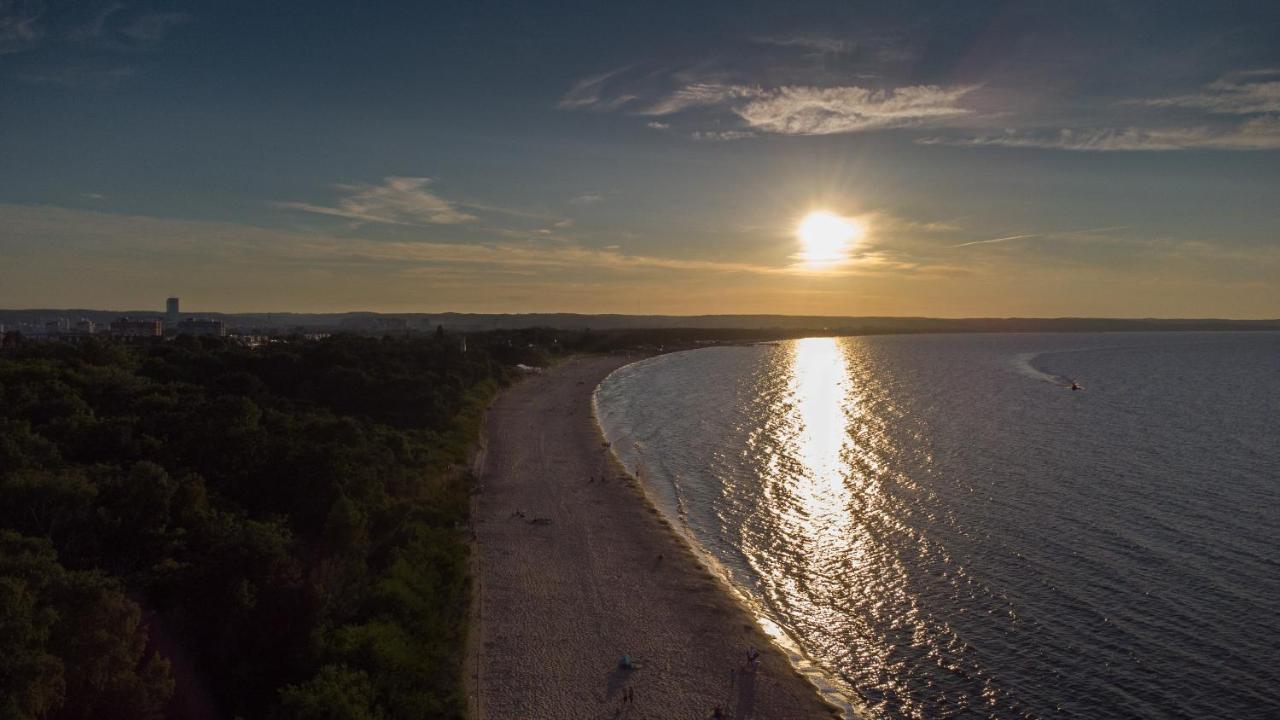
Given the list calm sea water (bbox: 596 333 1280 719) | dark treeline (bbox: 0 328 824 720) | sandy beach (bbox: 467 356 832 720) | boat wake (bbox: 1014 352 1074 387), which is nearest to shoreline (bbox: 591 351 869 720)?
calm sea water (bbox: 596 333 1280 719)

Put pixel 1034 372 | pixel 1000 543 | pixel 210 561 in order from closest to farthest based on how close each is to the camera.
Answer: pixel 210 561 < pixel 1000 543 < pixel 1034 372

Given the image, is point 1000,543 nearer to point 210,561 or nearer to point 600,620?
point 600,620

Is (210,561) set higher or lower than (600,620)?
higher

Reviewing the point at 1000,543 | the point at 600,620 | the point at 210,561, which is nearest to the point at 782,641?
the point at 600,620

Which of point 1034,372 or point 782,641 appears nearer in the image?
point 782,641

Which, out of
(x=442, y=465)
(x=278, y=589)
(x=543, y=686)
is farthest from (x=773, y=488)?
(x=278, y=589)

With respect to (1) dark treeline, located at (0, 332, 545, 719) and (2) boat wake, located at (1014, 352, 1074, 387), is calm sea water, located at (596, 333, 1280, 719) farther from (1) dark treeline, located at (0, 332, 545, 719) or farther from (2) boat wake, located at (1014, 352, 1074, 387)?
(2) boat wake, located at (1014, 352, 1074, 387)

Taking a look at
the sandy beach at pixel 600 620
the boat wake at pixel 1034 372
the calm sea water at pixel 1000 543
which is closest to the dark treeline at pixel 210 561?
the sandy beach at pixel 600 620
